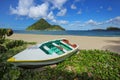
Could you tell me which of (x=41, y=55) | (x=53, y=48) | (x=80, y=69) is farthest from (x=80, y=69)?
(x=41, y=55)

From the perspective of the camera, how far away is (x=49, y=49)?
1016 centimetres

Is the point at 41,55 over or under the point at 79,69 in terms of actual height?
over

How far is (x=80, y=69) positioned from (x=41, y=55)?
211cm

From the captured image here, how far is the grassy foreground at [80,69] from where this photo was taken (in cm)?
835

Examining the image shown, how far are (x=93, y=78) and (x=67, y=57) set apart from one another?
8.13ft

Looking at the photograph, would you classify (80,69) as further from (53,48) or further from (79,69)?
(53,48)

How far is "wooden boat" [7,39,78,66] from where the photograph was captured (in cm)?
878

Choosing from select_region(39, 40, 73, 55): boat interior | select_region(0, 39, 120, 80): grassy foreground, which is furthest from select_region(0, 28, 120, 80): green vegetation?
select_region(39, 40, 73, 55): boat interior

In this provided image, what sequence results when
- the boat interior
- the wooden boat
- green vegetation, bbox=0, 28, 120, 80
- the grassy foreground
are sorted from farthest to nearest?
the boat interior → the wooden boat → the grassy foreground → green vegetation, bbox=0, 28, 120, 80

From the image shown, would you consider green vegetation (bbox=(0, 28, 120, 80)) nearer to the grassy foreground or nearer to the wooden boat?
the grassy foreground

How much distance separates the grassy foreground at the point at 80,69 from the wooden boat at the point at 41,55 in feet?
1.18

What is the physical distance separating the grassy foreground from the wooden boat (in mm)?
359

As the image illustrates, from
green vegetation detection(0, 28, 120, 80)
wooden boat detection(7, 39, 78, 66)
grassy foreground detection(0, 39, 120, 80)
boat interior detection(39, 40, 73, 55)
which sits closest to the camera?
green vegetation detection(0, 28, 120, 80)

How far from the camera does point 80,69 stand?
31.9 feet
